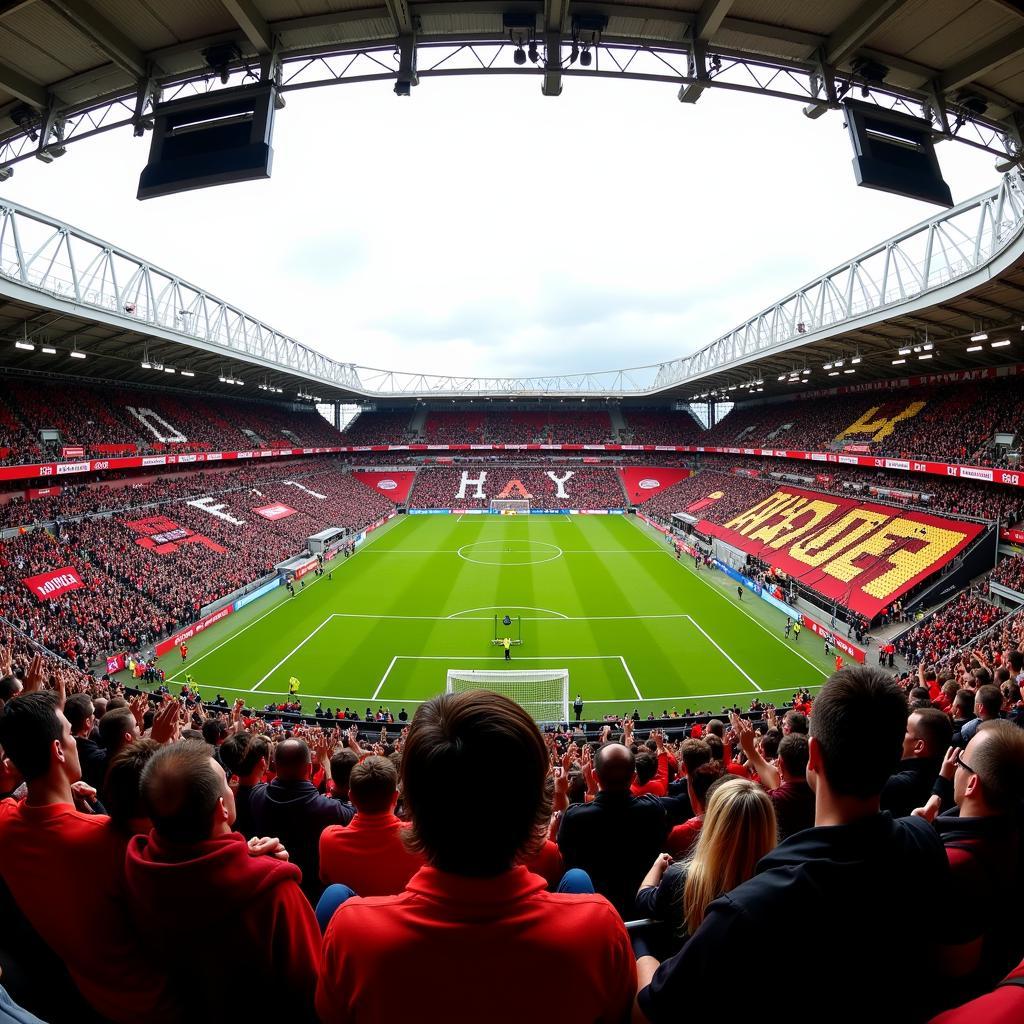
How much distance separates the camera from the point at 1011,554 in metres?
25.2

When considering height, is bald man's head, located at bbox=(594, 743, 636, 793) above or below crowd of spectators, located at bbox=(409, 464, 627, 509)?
below

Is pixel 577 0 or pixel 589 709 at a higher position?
pixel 577 0

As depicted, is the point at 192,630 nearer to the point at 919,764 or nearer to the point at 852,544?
the point at 919,764

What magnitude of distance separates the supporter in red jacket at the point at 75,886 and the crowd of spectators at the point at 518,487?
191 ft

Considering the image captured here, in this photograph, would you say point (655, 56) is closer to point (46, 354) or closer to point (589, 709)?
point (589, 709)

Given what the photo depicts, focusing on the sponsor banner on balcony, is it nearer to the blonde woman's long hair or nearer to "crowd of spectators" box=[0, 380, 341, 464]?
the blonde woman's long hair

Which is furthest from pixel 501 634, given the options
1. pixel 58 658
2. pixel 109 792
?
pixel 109 792

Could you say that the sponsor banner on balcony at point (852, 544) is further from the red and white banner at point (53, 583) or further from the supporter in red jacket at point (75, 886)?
the red and white banner at point (53, 583)

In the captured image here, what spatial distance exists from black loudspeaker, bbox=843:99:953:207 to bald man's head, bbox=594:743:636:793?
8351mm

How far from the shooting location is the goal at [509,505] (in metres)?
60.6

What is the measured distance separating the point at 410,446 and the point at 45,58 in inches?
2488

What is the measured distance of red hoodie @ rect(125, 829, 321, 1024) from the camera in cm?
209

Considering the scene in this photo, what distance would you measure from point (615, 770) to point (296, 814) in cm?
230

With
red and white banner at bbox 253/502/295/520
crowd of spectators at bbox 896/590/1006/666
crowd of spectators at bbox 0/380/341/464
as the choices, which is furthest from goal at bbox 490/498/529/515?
crowd of spectators at bbox 896/590/1006/666
